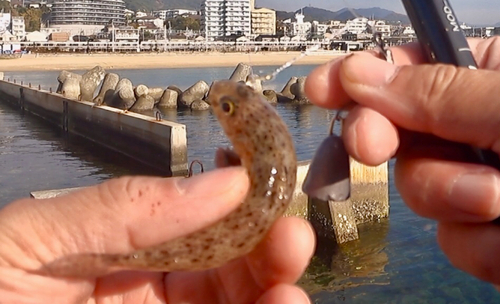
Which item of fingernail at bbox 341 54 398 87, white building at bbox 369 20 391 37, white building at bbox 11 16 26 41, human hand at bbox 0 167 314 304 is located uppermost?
white building at bbox 11 16 26 41

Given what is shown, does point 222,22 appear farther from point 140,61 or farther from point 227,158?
Result: point 227,158

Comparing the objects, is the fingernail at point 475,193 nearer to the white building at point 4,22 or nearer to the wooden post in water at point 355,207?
the wooden post in water at point 355,207

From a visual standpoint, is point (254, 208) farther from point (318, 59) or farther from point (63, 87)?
point (318, 59)

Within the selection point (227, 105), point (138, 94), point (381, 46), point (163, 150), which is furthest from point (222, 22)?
point (227, 105)

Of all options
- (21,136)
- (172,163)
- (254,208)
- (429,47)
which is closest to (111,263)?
(254,208)

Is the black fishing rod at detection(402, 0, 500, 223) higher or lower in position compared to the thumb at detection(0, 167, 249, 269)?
higher

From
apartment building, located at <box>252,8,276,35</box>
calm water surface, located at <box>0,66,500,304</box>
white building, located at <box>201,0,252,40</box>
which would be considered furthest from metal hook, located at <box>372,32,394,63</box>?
apartment building, located at <box>252,8,276,35</box>

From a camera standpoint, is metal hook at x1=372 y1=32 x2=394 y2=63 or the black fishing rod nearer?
the black fishing rod

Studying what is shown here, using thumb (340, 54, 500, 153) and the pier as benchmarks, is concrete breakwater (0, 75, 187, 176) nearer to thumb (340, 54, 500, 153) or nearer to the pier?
the pier
